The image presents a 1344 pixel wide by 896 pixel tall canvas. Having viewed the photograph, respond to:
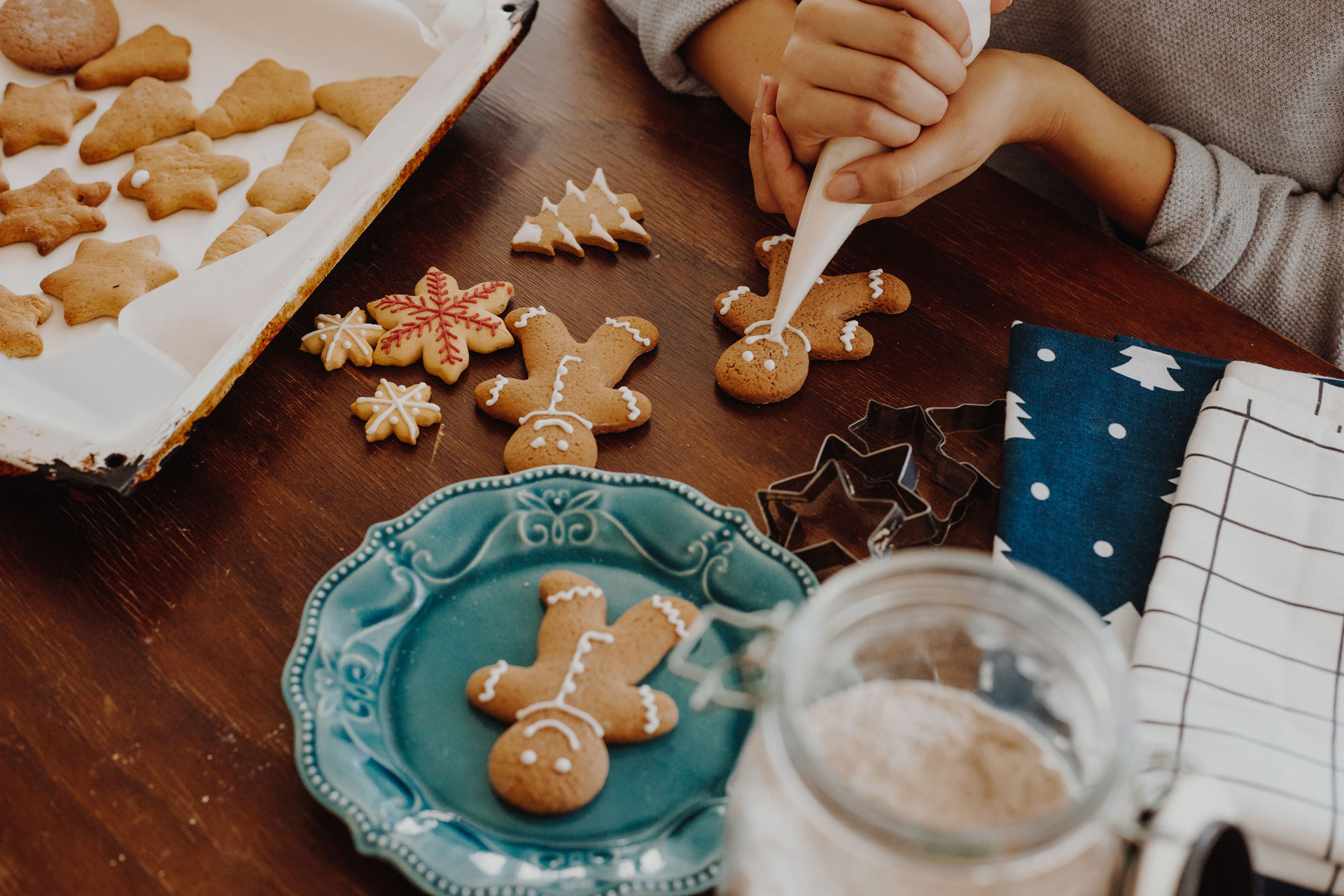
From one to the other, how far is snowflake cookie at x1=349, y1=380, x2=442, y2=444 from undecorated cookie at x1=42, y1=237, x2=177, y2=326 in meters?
0.24

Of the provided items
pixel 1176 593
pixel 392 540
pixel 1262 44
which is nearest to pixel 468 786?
pixel 392 540

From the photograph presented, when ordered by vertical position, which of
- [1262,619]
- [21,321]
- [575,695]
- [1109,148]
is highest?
[1109,148]

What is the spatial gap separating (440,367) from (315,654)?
29 centimetres

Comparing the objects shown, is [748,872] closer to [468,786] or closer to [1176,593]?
[468,786]

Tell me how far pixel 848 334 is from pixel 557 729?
42 centimetres

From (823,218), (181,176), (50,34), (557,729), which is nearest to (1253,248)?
(823,218)

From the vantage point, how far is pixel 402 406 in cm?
73

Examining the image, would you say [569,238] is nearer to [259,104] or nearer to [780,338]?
[780,338]

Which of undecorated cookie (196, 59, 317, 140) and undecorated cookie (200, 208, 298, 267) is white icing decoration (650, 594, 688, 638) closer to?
undecorated cookie (200, 208, 298, 267)

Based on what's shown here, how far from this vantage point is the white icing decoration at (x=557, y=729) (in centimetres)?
53

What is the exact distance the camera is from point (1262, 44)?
0.97 meters

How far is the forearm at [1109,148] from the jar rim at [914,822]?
68 cm

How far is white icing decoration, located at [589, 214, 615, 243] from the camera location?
2.85 feet

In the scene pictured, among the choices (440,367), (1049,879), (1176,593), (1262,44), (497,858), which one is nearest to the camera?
(1049,879)
